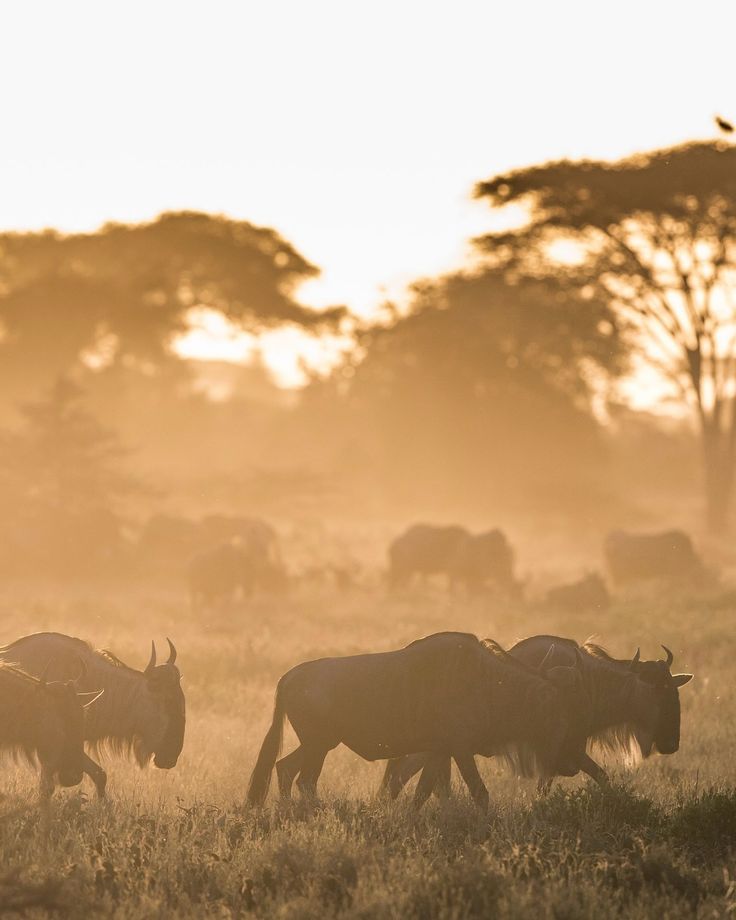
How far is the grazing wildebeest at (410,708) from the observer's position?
948cm

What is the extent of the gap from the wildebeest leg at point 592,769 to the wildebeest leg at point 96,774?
365cm

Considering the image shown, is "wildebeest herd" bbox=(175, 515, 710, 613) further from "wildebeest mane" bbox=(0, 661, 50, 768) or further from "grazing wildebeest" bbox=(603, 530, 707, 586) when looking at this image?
"wildebeest mane" bbox=(0, 661, 50, 768)

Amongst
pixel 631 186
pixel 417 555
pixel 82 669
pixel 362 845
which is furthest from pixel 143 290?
pixel 362 845

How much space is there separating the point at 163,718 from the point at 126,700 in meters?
0.35

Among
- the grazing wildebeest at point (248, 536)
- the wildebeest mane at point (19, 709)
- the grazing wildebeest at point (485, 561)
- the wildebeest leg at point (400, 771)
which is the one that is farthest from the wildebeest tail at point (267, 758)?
the grazing wildebeest at point (485, 561)

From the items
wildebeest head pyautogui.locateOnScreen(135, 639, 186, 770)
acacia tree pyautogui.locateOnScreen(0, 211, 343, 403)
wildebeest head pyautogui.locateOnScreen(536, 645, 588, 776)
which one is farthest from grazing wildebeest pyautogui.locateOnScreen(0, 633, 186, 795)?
acacia tree pyautogui.locateOnScreen(0, 211, 343, 403)

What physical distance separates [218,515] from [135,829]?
63.5ft

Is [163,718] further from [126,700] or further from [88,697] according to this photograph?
[88,697]

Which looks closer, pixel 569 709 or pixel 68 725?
pixel 68 725

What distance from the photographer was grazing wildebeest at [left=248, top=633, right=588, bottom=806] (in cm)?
948

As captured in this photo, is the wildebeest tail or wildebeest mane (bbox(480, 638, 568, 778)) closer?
the wildebeest tail

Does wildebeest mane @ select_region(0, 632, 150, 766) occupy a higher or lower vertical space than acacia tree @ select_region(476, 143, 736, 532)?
lower

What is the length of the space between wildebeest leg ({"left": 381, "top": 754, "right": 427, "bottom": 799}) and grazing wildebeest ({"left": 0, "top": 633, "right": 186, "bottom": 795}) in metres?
1.65

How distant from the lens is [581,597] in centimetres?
2172
